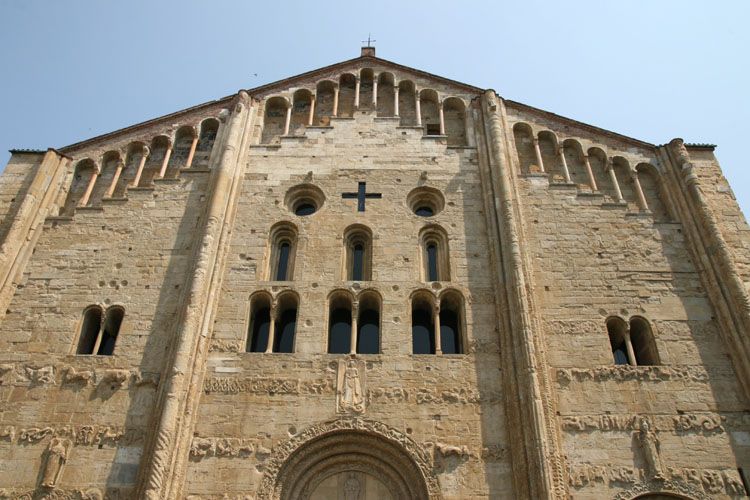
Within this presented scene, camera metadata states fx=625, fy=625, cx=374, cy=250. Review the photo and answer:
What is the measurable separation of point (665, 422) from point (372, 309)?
611cm

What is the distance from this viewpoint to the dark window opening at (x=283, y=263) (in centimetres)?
1425

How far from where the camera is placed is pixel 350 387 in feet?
39.2

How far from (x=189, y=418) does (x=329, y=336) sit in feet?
10.9

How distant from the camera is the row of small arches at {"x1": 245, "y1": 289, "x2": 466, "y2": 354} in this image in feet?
43.1

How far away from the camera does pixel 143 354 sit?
12438 mm

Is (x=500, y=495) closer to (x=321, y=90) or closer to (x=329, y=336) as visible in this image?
(x=329, y=336)

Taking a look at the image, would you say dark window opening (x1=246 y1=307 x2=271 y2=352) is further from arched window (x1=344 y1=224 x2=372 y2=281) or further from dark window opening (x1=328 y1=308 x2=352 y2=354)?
arched window (x1=344 y1=224 x2=372 y2=281)

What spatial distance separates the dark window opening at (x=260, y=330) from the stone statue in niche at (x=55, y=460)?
3708 mm

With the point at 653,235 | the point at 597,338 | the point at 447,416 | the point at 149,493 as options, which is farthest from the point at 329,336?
the point at 653,235

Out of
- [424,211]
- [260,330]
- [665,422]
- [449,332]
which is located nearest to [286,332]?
[260,330]

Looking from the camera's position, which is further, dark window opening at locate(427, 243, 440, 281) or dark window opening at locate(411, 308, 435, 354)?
dark window opening at locate(427, 243, 440, 281)

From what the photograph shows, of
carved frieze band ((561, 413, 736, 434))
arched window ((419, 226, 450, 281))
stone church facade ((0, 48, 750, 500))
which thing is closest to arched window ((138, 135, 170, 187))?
stone church facade ((0, 48, 750, 500))

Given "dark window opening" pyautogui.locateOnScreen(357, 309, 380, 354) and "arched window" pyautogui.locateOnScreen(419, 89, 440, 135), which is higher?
"arched window" pyautogui.locateOnScreen(419, 89, 440, 135)

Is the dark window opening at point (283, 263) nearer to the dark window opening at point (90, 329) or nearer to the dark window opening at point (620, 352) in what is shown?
the dark window opening at point (90, 329)
